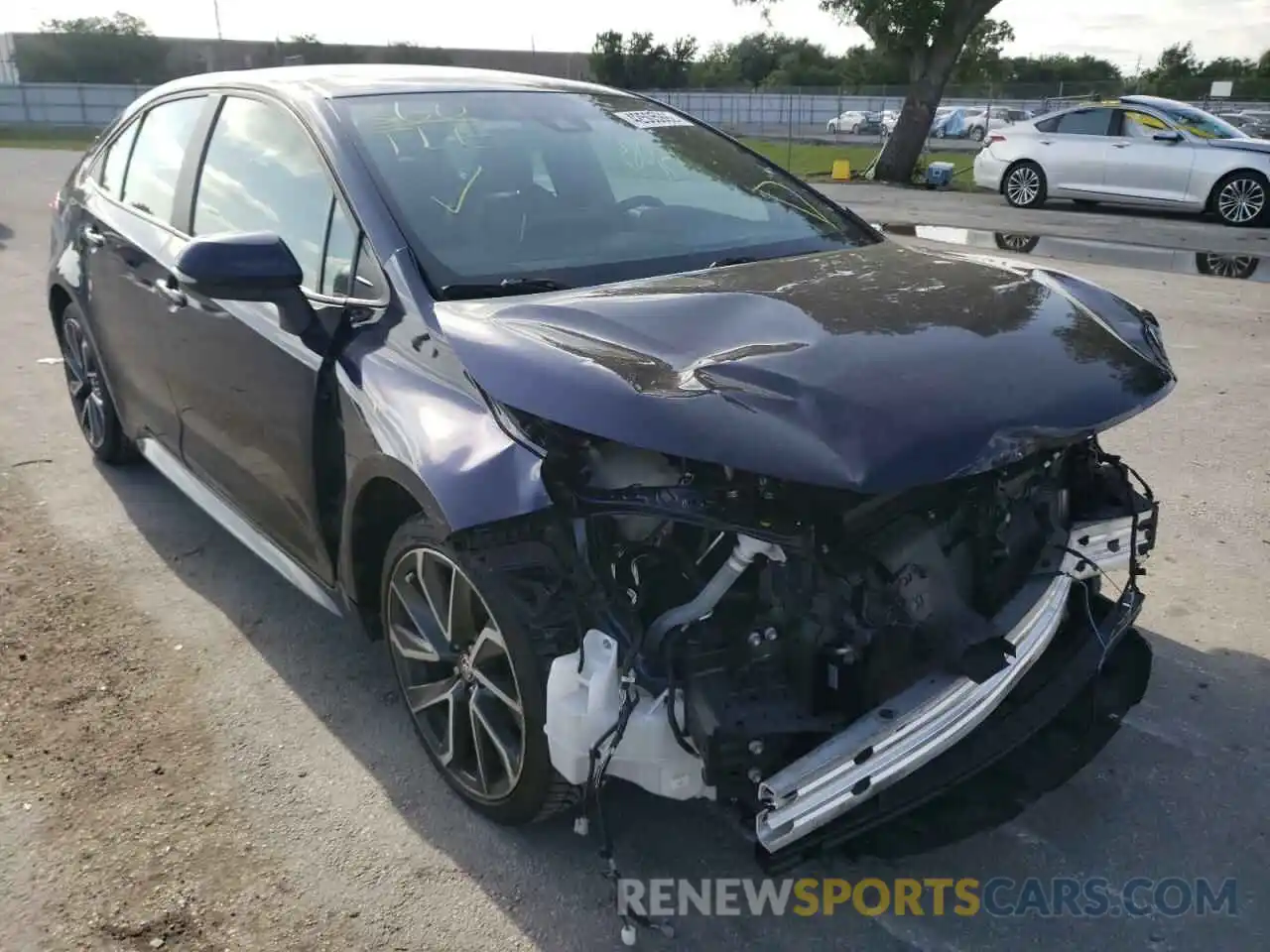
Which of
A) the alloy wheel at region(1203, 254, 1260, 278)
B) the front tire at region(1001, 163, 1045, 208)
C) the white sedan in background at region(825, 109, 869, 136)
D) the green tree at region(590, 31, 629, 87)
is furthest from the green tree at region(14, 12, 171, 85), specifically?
the alloy wheel at region(1203, 254, 1260, 278)

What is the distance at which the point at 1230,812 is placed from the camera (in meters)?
2.82

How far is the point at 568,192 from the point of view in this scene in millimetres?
3385

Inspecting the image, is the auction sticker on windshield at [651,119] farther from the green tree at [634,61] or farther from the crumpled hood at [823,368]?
the green tree at [634,61]

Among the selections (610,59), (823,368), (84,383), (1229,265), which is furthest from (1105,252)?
(610,59)

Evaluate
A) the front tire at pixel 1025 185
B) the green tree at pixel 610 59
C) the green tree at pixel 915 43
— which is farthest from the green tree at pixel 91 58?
the front tire at pixel 1025 185

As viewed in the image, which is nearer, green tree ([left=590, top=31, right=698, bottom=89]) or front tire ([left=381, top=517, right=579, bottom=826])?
front tire ([left=381, top=517, right=579, bottom=826])

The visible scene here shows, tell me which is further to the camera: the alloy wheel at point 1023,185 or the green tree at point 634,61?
the green tree at point 634,61

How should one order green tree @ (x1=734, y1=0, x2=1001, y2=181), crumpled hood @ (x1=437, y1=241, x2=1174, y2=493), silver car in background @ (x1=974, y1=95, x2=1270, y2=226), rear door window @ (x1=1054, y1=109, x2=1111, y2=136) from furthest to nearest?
green tree @ (x1=734, y1=0, x2=1001, y2=181)
rear door window @ (x1=1054, y1=109, x2=1111, y2=136)
silver car in background @ (x1=974, y1=95, x2=1270, y2=226)
crumpled hood @ (x1=437, y1=241, x2=1174, y2=493)

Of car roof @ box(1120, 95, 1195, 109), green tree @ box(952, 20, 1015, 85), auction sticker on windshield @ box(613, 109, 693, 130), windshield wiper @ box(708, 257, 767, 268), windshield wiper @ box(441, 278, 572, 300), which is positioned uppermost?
green tree @ box(952, 20, 1015, 85)

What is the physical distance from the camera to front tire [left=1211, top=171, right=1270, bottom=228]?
14023 millimetres

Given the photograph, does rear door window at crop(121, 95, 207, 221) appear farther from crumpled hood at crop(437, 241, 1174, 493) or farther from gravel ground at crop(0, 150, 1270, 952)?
crumpled hood at crop(437, 241, 1174, 493)

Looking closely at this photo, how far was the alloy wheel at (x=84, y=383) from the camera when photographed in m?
5.12

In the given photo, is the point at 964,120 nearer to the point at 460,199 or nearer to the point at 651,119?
the point at 651,119

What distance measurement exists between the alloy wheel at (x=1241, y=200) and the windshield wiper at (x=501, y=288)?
14092mm
